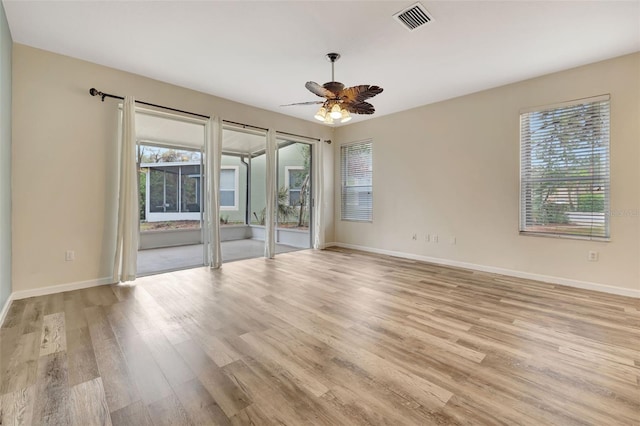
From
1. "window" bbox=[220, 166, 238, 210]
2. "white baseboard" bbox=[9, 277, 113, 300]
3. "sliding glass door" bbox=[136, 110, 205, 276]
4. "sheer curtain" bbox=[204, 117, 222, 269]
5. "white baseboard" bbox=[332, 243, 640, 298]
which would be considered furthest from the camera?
"window" bbox=[220, 166, 238, 210]

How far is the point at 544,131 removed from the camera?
3.91 metres

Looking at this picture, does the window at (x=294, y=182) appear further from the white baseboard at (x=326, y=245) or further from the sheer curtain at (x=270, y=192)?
the sheer curtain at (x=270, y=192)

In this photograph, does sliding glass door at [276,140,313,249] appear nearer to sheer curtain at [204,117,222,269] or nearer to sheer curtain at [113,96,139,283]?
sheer curtain at [204,117,222,269]

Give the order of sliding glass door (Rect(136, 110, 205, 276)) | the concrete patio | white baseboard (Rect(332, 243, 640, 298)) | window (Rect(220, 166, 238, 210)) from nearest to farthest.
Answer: white baseboard (Rect(332, 243, 640, 298)) < the concrete patio < sliding glass door (Rect(136, 110, 205, 276)) < window (Rect(220, 166, 238, 210))

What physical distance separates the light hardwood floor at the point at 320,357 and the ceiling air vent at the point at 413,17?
9.35 feet

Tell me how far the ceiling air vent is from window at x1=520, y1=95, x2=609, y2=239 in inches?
93.7

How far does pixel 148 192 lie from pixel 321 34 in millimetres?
5164

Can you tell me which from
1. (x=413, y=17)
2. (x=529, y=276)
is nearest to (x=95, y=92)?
(x=413, y=17)

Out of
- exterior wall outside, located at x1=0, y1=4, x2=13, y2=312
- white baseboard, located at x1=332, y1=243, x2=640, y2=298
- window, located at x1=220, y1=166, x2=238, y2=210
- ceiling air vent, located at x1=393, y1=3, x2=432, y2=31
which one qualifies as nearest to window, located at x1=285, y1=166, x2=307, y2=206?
window, located at x1=220, y1=166, x2=238, y2=210

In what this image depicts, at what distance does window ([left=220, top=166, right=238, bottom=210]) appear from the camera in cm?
640

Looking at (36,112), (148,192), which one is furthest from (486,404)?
(148,192)

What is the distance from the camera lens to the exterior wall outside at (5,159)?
8.57 ft

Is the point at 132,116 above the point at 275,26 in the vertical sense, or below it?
below

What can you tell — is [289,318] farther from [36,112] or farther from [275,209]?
[36,112]
